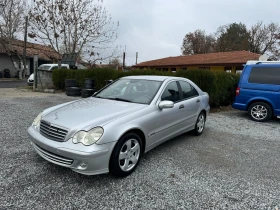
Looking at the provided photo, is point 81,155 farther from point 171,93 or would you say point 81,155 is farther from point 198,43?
point 198,43

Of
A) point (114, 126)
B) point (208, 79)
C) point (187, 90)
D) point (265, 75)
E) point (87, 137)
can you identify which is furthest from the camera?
point (208, 79)

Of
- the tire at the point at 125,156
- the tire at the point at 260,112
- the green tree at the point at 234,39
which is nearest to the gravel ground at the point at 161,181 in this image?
the tire at the point at 125,156

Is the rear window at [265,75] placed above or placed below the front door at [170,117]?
above

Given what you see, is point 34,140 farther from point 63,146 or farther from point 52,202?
point 52,202

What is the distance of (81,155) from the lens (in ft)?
8.27

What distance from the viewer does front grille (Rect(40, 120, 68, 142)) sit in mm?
2711

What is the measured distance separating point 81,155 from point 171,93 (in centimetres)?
222

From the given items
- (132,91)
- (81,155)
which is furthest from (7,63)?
(81,155)

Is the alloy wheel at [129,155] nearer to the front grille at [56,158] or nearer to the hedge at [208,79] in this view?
the front grille at [56,158]

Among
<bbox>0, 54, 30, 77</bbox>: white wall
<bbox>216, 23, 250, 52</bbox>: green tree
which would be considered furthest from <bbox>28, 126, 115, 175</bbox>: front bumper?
<bbox>216, 23, 250, 52</bbox>: green tree

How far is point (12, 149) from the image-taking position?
3752 millimetres

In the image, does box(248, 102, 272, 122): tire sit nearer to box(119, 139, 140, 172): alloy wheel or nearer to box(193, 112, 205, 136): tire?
box(193, 112, 205, 136): tire

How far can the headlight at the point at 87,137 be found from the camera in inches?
103

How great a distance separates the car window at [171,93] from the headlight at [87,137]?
5.05 ft
